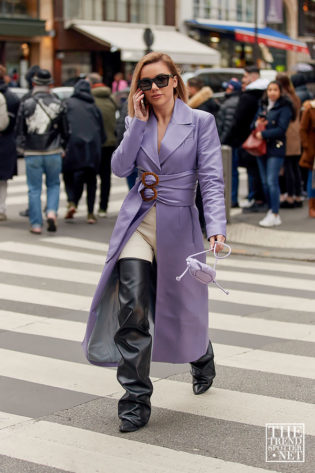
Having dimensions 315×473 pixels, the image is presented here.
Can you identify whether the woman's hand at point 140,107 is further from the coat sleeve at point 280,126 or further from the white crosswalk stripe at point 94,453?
the coat sleeve at point 280,126

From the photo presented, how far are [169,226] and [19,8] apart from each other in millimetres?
34738

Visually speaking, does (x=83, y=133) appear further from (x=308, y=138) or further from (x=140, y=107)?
(x=140, y=107)

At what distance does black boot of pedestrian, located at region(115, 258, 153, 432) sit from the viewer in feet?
16.6

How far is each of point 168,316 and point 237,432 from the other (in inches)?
27.5

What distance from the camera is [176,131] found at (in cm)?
527

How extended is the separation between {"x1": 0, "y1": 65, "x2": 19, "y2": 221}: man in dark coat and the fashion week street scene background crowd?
0.5 inches

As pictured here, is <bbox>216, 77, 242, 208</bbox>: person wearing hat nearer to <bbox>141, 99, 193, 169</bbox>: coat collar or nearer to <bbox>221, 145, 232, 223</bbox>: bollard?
<bbox>221, 145, 232, 223</bbox>: bollard

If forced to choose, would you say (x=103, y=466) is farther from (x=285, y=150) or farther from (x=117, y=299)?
(x=285, y=150)

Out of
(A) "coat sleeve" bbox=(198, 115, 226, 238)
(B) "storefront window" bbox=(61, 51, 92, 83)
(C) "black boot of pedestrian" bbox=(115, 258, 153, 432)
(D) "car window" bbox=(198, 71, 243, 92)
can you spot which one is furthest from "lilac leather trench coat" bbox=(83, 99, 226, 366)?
(B) "storefront window" bbox=(61, 51, 92, 83)

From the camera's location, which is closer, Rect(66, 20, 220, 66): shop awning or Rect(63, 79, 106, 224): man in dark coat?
Rect(63, 79, 106, 224): man in dark coat

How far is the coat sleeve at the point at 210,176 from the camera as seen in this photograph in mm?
5211

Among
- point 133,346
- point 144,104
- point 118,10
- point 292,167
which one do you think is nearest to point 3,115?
point 292,167

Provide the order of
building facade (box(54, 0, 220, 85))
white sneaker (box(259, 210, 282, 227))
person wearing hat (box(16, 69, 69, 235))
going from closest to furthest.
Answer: person wearing hat (box(16, 69, 69, 235)) → white sneaker (box(259, 210, 282, 227)) → building facade (box(54, 0, 220, 85))

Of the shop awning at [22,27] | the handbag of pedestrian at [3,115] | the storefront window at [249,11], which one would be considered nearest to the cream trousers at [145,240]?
the handbag of pedestrian at [3,115]
